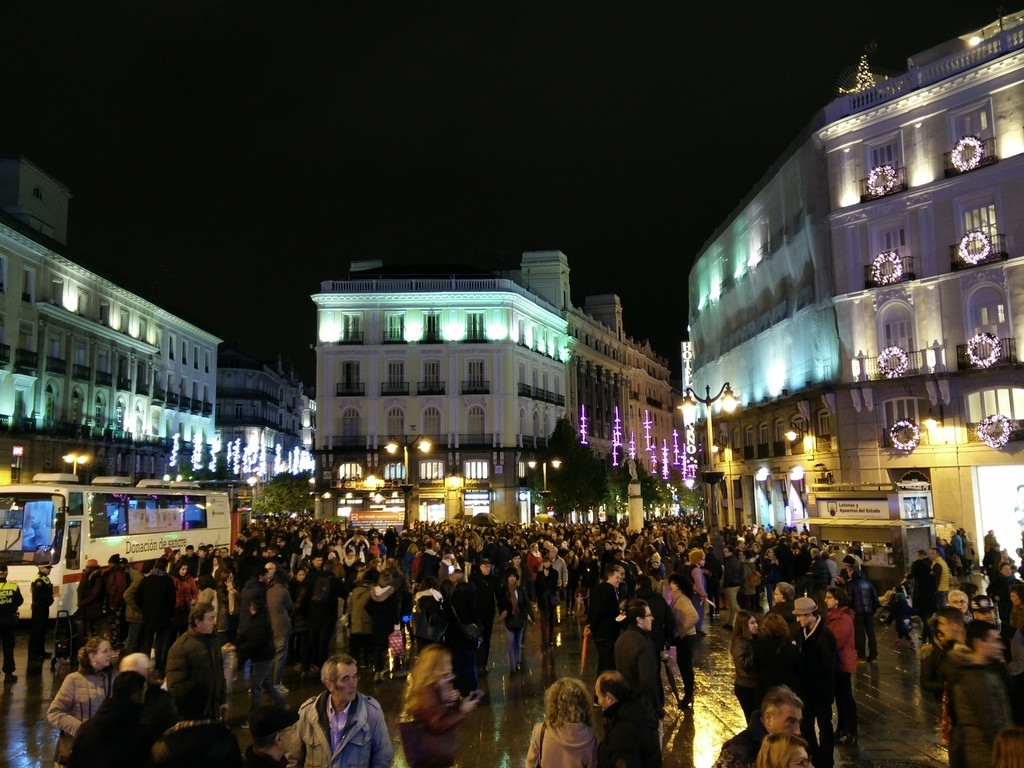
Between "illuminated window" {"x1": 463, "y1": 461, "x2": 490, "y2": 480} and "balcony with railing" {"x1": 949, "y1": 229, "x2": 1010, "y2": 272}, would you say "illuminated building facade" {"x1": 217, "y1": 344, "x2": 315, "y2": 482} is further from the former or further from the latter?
"balcony with railing" {"x1": 949, "y1": 229, "x2": 1010, "y2": 272}

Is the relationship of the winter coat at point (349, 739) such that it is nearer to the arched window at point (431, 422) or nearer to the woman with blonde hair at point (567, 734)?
the woman with blonde hair at point (567, 734)

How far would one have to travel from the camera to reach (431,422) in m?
59.6

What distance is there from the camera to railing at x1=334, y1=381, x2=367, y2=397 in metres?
59.4

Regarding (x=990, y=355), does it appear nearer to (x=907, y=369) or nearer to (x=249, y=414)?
(x=907, y=369)

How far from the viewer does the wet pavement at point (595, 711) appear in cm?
821

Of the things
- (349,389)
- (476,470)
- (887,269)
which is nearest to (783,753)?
(887,269)

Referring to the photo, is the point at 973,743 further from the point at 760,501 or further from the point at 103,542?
the point at 760,501

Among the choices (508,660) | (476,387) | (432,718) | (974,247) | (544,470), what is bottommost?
(508,660)

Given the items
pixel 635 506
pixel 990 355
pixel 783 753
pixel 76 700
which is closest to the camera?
pixel 783 753

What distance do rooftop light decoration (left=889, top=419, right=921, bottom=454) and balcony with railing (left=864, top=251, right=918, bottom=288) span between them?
17.3 feet

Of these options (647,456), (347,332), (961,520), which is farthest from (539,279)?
(961,520)

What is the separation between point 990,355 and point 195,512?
2679 cm

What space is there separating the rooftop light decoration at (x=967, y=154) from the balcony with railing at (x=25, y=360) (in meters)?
43.0

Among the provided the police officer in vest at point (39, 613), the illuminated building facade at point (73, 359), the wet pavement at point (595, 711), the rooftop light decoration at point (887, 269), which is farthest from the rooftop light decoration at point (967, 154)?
the illuminated building facade at point (73, 359)
